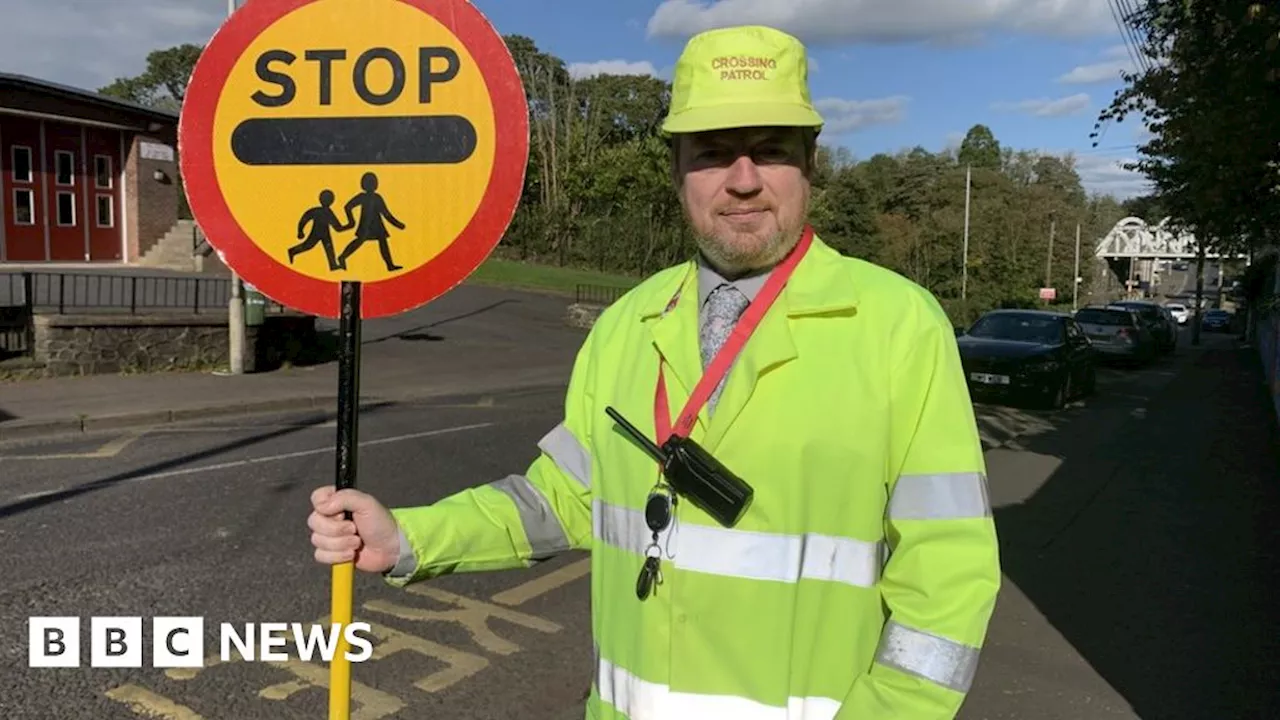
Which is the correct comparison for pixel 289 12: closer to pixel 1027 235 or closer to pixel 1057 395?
pixel 1057 395

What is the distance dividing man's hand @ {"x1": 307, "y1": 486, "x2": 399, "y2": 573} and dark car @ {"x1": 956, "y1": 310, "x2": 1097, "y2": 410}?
45.9 ft

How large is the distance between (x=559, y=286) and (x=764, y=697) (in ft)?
111

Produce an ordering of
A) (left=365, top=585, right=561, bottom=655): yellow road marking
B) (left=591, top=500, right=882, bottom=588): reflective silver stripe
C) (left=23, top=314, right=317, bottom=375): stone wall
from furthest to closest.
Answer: (left=23, top=314, right=317, bottom=375): stone wall < (left=365, top=585, right=561, bottom=655): yellow road marking < (left=591, top=500, right=882, bottom=588): reflective silver stripe

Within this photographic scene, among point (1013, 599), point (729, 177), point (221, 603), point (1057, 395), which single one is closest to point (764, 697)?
point (729, 177)

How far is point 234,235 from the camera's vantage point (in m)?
1.98

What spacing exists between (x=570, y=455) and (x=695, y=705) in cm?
59

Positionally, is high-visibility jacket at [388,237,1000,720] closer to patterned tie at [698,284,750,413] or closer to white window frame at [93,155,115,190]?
patterned tie at [698,284,750,413]

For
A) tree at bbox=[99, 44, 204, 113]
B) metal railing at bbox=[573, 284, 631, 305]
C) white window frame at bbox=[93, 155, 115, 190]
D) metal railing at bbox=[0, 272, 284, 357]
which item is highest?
tree at bbox=[99, 44, 204, 113]

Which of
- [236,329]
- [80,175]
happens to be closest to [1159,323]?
[236,329]

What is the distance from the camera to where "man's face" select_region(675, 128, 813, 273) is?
1856 mm

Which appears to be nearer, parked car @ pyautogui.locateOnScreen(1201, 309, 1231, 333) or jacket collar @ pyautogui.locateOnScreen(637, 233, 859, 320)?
jacket collar @ pyautogui.locateOnScreen(637, 233, 859, 320)

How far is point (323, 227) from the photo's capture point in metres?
1.93

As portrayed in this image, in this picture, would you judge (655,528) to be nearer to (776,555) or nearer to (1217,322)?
(776,555)

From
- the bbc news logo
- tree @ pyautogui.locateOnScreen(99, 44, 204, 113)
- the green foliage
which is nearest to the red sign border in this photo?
the bbc news logo
